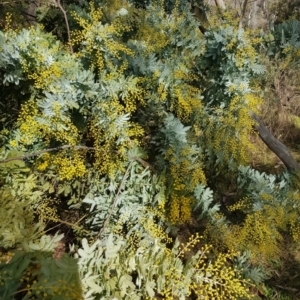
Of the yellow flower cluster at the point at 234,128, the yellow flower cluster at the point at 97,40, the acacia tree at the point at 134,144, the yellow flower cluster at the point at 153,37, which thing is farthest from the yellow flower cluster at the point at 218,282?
the yellow flower cluster at the point at 153,37

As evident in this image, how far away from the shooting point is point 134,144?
8.43ft

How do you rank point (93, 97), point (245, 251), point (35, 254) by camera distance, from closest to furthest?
point (35, 254)
point (93, 97)
point (245, 251)

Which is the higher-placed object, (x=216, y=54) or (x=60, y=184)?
(x=216, y=54)

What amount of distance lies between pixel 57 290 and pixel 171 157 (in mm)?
1341

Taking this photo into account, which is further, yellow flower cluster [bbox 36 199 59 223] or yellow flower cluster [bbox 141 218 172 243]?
yellow flower cluster [bbox 36 199 59 223]

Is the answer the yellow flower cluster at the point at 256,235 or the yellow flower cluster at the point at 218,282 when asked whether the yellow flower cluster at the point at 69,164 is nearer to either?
the yellow flower cluster at the point at 218,282

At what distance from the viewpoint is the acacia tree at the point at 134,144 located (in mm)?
2170

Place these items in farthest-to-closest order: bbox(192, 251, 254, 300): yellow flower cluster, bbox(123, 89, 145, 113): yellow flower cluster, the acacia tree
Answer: bbox(123, 89, 145, 113): yellow flower cluster < the acacia tree < bbox(192, 251, 254, 300): yellow flower cluster

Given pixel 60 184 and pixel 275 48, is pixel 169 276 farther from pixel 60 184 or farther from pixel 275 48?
pixel 275 48

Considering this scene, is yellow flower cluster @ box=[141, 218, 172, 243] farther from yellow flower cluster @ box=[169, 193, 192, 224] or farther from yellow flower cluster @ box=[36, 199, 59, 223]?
yellow flower cluster @ box=[36, 199, 59, 223]

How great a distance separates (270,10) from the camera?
751cm

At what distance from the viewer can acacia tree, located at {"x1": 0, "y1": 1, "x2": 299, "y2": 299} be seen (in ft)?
7.12

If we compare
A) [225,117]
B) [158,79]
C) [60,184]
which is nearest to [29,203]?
[60,184]

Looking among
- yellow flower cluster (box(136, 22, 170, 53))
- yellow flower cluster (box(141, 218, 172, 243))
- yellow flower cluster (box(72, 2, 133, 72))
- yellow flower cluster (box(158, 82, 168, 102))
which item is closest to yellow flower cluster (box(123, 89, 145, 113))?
yellow flower cluster (box(158, 82, 168, 102))
